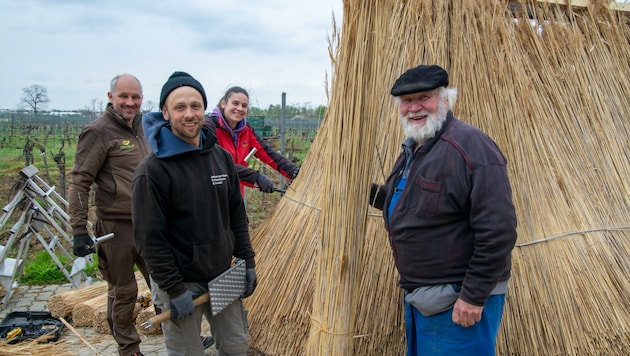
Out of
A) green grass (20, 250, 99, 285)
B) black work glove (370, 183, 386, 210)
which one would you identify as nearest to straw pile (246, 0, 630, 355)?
black work glove (370, 183, 386, 210)

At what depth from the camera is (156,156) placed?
1.99 m

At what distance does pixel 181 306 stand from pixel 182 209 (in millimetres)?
414

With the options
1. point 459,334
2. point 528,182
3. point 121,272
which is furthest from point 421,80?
point 121,272

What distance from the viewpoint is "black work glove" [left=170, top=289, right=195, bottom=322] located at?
1982 mm

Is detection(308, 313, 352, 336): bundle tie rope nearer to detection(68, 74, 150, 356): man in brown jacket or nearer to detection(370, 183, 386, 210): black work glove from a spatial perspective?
detection(370, 183, 386, 210): black work glove

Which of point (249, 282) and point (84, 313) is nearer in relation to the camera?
point (249, 282)

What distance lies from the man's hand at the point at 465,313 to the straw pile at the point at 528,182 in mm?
613

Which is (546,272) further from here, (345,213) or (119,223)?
(119,223)

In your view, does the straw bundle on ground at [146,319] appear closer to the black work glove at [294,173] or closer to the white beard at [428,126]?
the black work glove at [294,173]

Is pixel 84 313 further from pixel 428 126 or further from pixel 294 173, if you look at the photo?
pixel 428 126

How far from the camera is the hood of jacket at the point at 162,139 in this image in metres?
2.00

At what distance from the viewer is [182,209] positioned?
2020 mm

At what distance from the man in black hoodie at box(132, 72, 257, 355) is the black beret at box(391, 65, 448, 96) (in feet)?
2.96

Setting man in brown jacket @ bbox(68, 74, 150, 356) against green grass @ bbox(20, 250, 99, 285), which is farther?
green grass @ bbox(20, 250, 99, 285)
